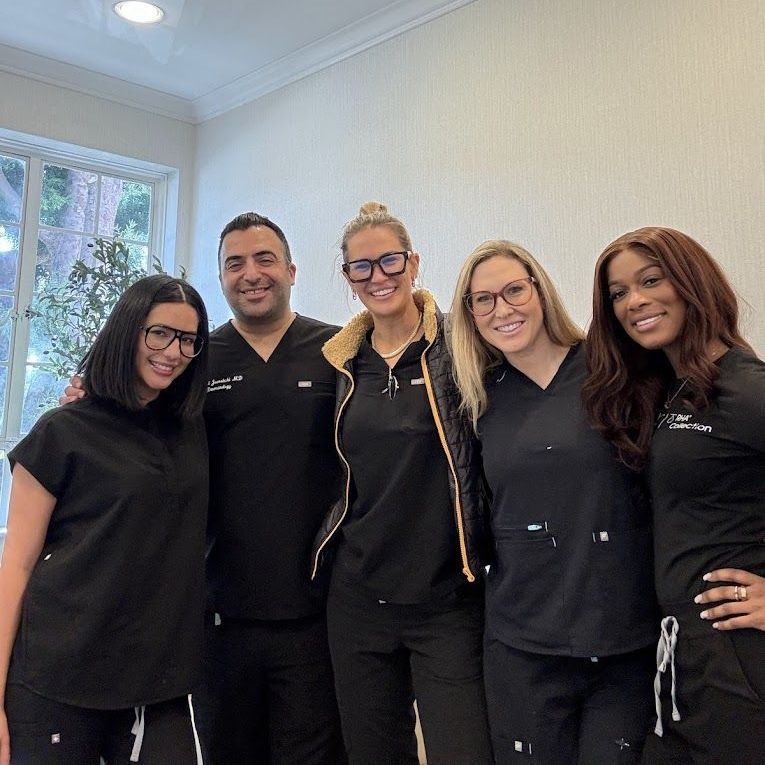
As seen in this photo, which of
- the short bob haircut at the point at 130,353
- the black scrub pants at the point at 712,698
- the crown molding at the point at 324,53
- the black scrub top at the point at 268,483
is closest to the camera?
the black scrub pants at the point at 712,698

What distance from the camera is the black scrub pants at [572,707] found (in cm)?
131

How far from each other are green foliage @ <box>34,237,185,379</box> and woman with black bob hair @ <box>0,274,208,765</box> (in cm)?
197

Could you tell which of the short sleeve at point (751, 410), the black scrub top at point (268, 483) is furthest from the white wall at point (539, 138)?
the black scrub top at point (268, 483)

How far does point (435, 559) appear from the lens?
1.55 metres

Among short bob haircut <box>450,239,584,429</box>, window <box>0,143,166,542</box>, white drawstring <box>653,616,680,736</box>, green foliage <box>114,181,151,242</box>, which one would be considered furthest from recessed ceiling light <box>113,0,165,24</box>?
white drawstring <box>653,616,680,736</box>

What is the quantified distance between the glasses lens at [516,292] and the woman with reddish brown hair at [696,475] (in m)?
0.18

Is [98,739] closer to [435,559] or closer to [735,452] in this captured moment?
[435,559]

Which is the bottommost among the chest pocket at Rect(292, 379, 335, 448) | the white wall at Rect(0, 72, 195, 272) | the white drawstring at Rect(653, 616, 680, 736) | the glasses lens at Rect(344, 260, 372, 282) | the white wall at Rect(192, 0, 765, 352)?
the white drawstring at Rect(653, 616, 680, 736)

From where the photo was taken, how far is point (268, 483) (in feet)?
5.84

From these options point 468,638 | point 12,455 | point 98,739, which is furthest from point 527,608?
point 12,455

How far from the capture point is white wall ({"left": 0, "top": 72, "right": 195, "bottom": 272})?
11.6ft

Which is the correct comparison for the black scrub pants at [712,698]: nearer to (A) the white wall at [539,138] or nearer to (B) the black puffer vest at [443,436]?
(B) the black puffer vest at [443,436]

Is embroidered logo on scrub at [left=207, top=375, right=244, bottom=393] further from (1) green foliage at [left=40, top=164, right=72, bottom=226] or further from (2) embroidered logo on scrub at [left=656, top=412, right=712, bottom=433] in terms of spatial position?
(1) green foliage at [left=40, top=164, right=72, bottom=226]

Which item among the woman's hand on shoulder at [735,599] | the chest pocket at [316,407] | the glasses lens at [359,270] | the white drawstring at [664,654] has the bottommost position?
the white drawstring at [664,654]
